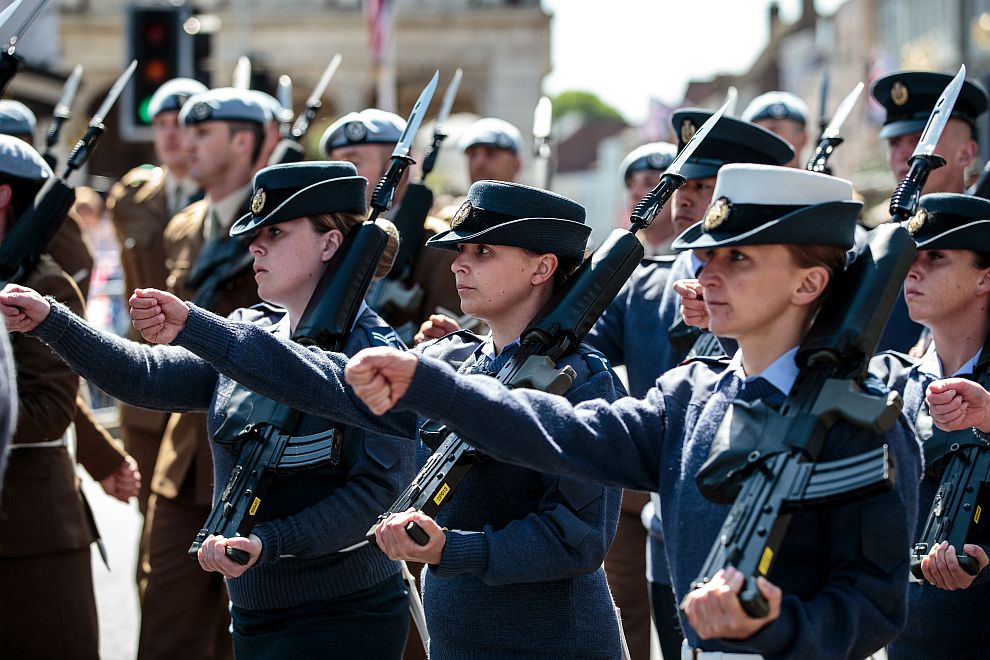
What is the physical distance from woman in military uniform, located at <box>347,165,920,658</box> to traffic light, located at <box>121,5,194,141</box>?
9.12 metres

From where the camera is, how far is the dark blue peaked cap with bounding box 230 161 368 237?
4.70 metres

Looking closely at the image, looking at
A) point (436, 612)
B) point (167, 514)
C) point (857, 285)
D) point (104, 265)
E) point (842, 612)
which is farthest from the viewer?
point (104, 265)

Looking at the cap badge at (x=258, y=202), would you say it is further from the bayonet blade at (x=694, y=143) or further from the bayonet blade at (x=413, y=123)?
the bayonet blade at (x=694, y=143)

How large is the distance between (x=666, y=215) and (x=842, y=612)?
3.84 meters

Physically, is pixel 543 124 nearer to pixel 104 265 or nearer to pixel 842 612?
pixel 842 612

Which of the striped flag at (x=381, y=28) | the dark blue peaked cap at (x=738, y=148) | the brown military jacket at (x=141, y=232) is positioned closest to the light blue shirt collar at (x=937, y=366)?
the dark blue peaked cap at (x=738, y=148)

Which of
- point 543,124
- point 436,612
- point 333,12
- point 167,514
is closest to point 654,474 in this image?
point 436,612

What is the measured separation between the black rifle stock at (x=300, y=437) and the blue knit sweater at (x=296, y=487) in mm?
63

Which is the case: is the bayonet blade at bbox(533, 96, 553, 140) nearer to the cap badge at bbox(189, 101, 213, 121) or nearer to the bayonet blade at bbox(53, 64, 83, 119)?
the cap badge at bbox(189, 101, 213, 121)

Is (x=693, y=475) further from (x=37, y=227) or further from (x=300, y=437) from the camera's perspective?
(x=37, y=227)

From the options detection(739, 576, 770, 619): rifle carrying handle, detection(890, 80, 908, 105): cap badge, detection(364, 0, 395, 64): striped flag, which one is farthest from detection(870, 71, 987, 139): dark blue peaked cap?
detection(364, 0, 395, 64): striped flag

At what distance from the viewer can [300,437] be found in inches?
177

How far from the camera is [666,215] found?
6.77 m

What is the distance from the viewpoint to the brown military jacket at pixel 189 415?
6.04 m
